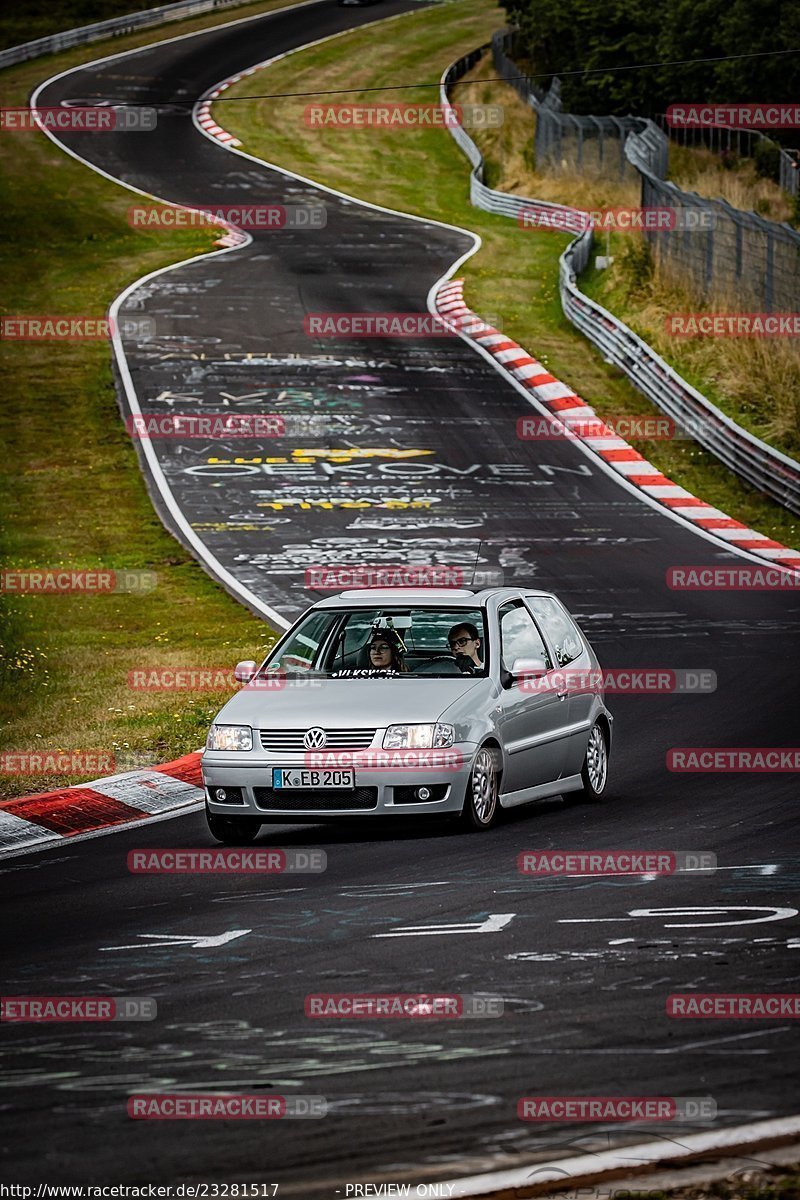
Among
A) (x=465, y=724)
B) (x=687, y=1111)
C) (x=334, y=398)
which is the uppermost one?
(x=687, y=1111)

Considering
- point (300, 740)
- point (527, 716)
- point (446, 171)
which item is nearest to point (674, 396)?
point (527, 716)

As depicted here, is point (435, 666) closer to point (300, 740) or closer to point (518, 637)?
point (518, 637)

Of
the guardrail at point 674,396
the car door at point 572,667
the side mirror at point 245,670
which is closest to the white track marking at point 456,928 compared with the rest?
the side mirror at point 245,670

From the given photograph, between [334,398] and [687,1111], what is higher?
[687,1111]

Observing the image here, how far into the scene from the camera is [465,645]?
12.4m

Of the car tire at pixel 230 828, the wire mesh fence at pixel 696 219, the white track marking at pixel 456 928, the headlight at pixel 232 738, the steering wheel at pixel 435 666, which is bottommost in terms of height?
the wire mesh fence at pixel 696 219

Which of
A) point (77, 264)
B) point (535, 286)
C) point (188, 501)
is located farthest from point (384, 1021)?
point (77, 264)

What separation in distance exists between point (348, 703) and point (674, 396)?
71.2 feet

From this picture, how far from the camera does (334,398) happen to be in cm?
3441

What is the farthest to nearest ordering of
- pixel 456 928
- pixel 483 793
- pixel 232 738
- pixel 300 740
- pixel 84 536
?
pixel 84 536 < pixel 483 793 < pixel 232 738 < pixel 300 740 < pixel 456 928

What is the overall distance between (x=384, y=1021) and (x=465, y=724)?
14.2 ft

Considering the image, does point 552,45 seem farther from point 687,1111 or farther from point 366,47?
point 687,1111

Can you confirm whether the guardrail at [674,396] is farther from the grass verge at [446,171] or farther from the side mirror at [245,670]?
the side mirror at [245,670]

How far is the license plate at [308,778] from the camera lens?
11.2 m
